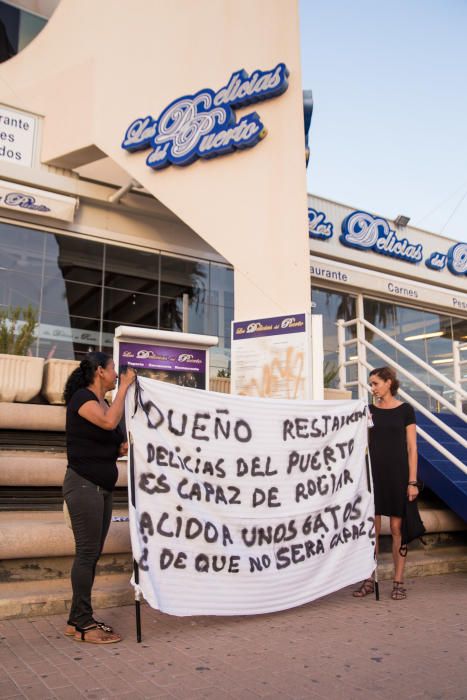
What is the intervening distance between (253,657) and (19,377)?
5.72 m

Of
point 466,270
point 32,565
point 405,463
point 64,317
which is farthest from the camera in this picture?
point 466,270

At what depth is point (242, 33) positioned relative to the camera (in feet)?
33.5

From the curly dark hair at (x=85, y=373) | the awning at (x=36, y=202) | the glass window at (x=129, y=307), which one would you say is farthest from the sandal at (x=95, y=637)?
the glass window at (x=129, y=307)

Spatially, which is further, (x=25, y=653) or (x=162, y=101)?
(x=162, y=101)

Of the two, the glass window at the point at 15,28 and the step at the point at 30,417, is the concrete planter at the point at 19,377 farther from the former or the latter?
the glass window at the point at 15,28

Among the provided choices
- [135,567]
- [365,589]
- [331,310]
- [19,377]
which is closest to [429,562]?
[365,589]

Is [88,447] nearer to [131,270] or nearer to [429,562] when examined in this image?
[429,562]

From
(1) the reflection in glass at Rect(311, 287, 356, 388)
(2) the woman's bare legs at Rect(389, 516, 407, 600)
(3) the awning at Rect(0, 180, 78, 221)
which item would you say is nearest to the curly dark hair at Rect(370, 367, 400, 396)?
(2) the woman's bare legs at Rect(389, 516, 407, 600)

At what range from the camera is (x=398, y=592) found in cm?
A: 504

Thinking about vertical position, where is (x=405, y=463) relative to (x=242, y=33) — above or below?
below

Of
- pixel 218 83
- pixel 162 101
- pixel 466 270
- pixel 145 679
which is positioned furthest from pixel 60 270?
pixel 466 270

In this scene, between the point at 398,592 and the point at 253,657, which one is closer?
the point at 253,657

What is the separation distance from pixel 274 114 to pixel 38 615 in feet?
27.4

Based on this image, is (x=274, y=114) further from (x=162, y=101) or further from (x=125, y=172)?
(x=125, y=172)
